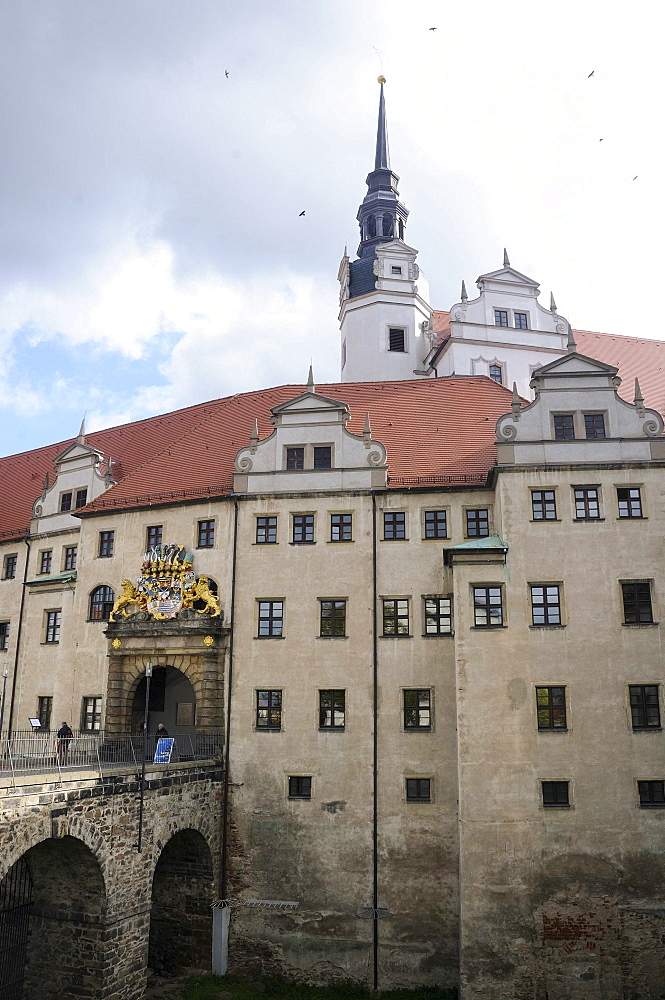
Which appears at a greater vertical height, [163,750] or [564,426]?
[564,426]

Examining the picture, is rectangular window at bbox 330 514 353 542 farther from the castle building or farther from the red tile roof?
the red tile roof

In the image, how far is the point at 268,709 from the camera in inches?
1017

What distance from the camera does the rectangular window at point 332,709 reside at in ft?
82.8

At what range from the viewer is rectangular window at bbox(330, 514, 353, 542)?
26.6 metres

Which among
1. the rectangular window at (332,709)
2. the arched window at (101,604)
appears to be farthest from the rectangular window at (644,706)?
the arched window at (101,604)

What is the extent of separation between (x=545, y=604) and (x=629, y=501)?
381 cm

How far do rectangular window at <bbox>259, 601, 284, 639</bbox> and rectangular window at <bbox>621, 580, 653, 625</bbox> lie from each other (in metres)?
10.0

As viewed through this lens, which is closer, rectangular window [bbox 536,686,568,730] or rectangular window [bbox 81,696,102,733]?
rectangular window [bbox 536,686,568,730]

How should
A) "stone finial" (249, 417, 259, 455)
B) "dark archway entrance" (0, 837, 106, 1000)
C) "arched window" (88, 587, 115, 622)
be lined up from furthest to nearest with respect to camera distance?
"arched window" (88, 587, 115, 622) → "stone finial" (249, 417, 259, 455) → "dark archway entrance" (0, 837, 106, 1000)

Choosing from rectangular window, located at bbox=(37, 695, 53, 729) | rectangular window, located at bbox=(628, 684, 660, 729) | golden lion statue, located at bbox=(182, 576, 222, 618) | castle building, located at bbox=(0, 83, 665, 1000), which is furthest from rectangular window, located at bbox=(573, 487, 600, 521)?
rectangular window, located at bbox=(37, 695, 53, 729)

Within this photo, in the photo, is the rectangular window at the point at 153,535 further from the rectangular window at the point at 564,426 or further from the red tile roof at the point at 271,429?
the rectangular window at the point at 564,426

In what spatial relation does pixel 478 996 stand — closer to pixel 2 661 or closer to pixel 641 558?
pixel 641 558

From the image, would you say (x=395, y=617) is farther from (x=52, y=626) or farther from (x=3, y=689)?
(x=3, y=689)

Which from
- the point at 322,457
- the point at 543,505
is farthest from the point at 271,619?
the point at 543,505
